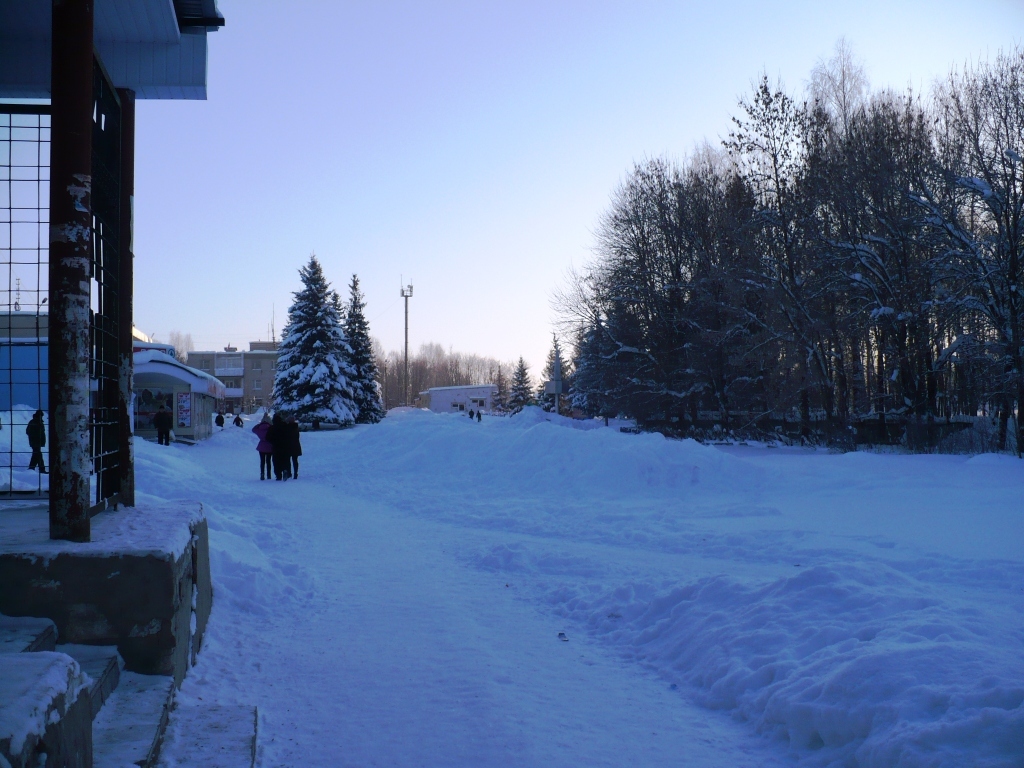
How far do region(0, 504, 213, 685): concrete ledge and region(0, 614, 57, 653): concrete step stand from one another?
0.06m

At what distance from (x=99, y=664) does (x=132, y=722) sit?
1.33 ft

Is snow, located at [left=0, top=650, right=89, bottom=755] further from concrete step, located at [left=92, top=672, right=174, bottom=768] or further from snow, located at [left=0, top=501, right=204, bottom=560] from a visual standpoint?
snow, located at [left=0, top=501, right=204, bottom=560]

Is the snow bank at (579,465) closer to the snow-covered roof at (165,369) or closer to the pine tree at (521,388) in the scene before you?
the snow-covered roof at (165,369)

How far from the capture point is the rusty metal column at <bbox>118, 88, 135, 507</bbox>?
5312 mm

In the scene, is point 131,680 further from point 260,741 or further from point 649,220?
point 649,220

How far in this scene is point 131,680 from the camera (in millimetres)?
3475

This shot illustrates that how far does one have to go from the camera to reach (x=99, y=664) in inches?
130

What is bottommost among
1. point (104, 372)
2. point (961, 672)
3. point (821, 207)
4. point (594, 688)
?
point (594, 688)

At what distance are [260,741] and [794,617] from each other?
10.8 feet

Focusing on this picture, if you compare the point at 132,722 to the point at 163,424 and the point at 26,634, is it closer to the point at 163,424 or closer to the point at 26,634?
the point at 26,634

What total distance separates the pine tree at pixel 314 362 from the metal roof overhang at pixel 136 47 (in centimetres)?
4077

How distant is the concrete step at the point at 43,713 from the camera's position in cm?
184

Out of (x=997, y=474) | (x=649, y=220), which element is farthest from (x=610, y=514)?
(x=649, y=220)

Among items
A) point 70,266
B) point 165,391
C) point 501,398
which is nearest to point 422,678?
point 70,266
